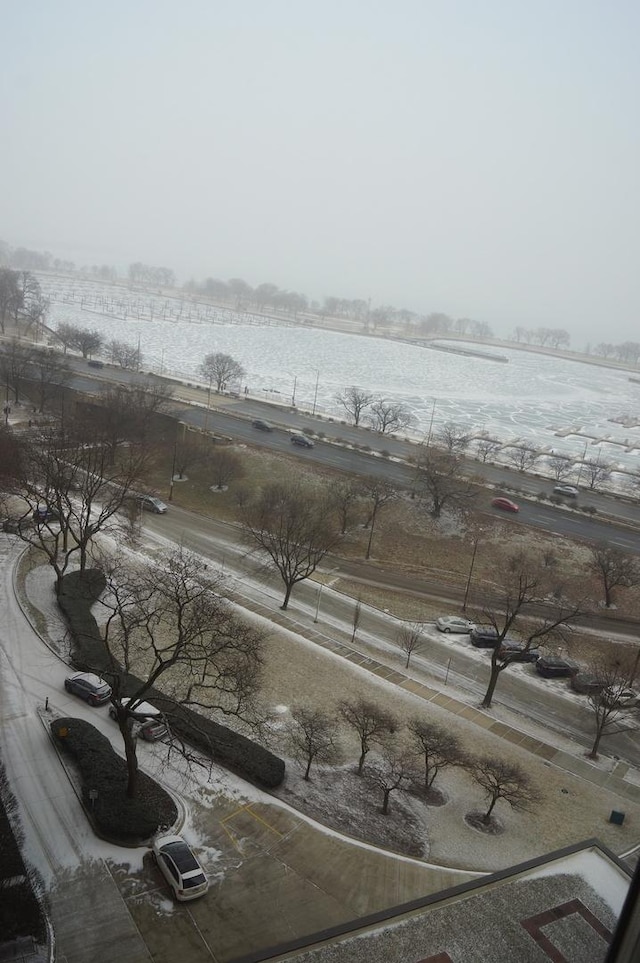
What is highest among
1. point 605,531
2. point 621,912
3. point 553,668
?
point 621,912

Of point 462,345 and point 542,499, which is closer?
point 542,499

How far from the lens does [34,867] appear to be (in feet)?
32.5

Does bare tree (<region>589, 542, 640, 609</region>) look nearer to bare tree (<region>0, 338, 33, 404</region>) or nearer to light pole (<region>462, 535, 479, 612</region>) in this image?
light pole (<region>462, 535, 479, 612</region>)

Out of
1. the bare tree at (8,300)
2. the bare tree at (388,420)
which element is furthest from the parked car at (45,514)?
the bare tree at (8,300)

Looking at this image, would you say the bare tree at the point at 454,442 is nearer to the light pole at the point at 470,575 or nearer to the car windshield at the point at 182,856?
the light pole at the point at 470,575

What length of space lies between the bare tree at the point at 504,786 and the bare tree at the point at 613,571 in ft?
42.9

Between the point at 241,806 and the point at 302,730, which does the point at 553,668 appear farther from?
the point at 241,806

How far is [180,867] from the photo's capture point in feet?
32.9

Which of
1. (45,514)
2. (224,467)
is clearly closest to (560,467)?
(224,467)

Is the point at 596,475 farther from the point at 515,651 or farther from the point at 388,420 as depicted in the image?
the point at 515,651

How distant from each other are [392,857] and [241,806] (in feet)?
9.52

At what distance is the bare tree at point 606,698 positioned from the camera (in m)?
16.4

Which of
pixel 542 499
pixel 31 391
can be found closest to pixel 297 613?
pixel 542 499

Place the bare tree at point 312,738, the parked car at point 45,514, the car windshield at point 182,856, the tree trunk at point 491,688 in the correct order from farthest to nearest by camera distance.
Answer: the parked car at point 45,514
the tree trunk at point 491,688
the bare tree at point 312,738
the car windshield at point 182,856
